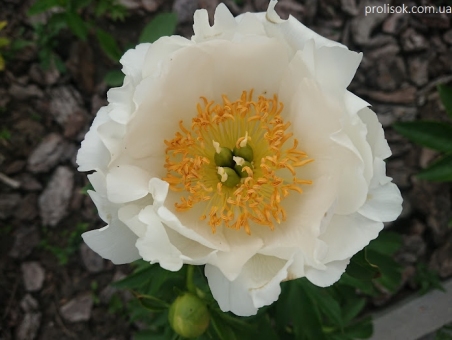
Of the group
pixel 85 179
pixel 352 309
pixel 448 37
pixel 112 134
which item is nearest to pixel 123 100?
pixel 112 134

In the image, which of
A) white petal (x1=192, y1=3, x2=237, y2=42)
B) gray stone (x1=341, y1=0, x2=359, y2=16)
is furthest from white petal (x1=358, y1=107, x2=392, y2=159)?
gray stone (x1=341, y1=0, x2=359, y2=16)

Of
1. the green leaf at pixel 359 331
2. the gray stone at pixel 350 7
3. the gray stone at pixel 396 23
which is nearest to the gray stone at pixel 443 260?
the green leaf at pixel 359 331

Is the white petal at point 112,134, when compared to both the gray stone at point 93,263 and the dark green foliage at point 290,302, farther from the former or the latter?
the gray stone at point 93,263

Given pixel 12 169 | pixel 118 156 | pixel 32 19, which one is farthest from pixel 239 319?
pixel 32 19

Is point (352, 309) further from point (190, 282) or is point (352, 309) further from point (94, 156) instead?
point (94, 156)

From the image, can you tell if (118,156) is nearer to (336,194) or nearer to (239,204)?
(239,204)

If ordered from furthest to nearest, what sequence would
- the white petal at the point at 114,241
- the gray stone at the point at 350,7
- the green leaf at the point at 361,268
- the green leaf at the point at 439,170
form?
the gray stone at the point at 350,7 → the green leaf at the point at 439,170 → the green leaf at the point at 361,268 → the white petal at the point at 114,241
